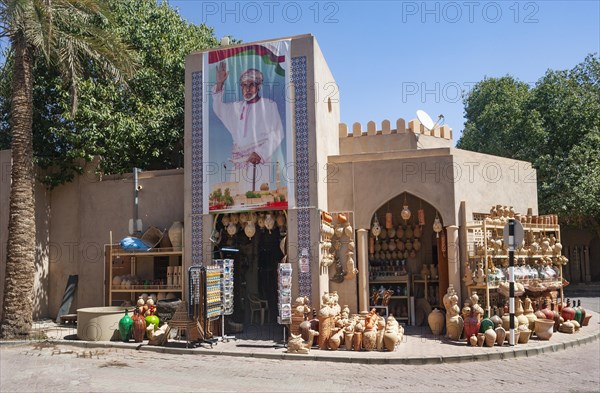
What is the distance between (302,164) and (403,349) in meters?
5.04

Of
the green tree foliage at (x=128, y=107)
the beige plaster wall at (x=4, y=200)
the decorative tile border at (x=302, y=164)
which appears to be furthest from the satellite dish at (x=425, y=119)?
the beige plaster wall at (x=4, y=200)

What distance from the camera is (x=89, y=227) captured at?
17.7 m

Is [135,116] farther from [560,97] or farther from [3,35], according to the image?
[560,97]

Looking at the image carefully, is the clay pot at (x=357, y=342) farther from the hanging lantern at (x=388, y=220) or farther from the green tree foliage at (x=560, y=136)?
the green tree foliage at (x=560, y=136)

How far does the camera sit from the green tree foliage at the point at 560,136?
84.6 ft

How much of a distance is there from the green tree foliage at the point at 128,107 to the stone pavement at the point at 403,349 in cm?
605

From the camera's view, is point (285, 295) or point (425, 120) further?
point (425, 120)

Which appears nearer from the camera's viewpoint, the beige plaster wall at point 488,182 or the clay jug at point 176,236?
the beige plaster wall at point 488,182

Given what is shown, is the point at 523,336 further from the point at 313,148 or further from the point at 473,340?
the point at 313,148

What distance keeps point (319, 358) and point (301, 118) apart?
5.96 m

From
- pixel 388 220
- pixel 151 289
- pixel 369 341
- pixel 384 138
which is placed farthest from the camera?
pixel 384 138

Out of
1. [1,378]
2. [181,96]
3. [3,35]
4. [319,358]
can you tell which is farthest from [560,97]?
[1,378]

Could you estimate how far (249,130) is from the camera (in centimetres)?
1466

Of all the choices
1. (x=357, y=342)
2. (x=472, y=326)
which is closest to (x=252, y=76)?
(x=357, y=342)
